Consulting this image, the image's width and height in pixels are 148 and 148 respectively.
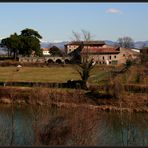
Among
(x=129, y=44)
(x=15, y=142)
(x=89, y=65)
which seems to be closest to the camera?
(x=15, y=142)

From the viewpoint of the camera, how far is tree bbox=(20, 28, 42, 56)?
207ft

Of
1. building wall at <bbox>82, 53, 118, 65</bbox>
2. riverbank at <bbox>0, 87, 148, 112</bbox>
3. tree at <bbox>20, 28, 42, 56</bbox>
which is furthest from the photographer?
building wall at <bbox>82, 53, 118, 65</bbox>

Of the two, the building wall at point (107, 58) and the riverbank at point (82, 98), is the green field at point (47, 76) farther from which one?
the building wall at point (107, 58)

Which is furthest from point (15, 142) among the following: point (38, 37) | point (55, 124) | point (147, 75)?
point (38, 37)

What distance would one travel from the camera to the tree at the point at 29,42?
207ft

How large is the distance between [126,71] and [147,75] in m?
3.14

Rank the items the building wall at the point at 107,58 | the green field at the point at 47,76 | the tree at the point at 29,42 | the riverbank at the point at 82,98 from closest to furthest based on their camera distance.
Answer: the riverbank at the point at 82,98, the green field at the point at 47,76, the tree at the point at 29,42, the building wall at the point at 107,58

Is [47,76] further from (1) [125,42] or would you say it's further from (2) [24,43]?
(1) [125,42]

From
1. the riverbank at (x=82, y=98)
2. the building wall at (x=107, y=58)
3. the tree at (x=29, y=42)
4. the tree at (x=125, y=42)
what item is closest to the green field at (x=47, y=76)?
the riverbank at (x=82, y=98)

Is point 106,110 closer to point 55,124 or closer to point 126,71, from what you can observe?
point 126,71

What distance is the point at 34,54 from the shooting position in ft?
224

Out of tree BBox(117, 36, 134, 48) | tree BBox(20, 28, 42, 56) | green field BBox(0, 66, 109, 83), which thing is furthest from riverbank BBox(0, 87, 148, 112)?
tree BBox(117, 36, 134, 48)

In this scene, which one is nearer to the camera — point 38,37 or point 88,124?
point 88,124

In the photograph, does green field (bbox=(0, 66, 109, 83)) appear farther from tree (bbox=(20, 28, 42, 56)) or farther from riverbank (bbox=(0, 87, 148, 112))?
tree (bbox=(20, 28, 42, 56))
